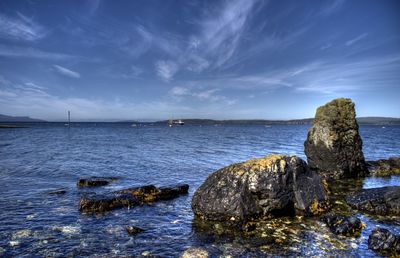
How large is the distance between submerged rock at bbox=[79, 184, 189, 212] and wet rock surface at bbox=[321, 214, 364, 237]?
9842 millimetres

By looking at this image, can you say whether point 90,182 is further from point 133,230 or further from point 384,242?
Result: point 384,242

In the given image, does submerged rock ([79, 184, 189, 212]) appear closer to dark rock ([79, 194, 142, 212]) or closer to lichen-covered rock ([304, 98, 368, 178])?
dark rock ([79, 194, 142, 212])

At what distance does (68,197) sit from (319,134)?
22.1m

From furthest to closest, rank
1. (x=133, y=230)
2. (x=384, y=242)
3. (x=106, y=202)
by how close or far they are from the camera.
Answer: (x=106, y=202) < (x=133, y=230) < (x=384, y=242)

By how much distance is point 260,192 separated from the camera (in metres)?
14.6

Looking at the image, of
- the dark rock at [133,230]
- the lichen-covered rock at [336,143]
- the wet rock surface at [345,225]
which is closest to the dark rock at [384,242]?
the wet rock surface at [345,225]

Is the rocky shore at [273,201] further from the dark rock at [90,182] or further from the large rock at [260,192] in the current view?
the dark rock at [90,182]

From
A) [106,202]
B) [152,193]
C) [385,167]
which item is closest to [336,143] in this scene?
[385,167]

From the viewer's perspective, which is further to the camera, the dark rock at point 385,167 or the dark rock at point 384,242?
the dark rock at point 385,167

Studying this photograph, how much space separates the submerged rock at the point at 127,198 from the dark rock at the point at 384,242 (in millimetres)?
11631

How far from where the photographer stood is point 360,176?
84.7 feet

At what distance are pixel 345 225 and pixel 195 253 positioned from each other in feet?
22.8

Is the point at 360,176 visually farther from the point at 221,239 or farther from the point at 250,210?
the point at 221,239

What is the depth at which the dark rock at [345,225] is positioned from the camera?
12594 mm
